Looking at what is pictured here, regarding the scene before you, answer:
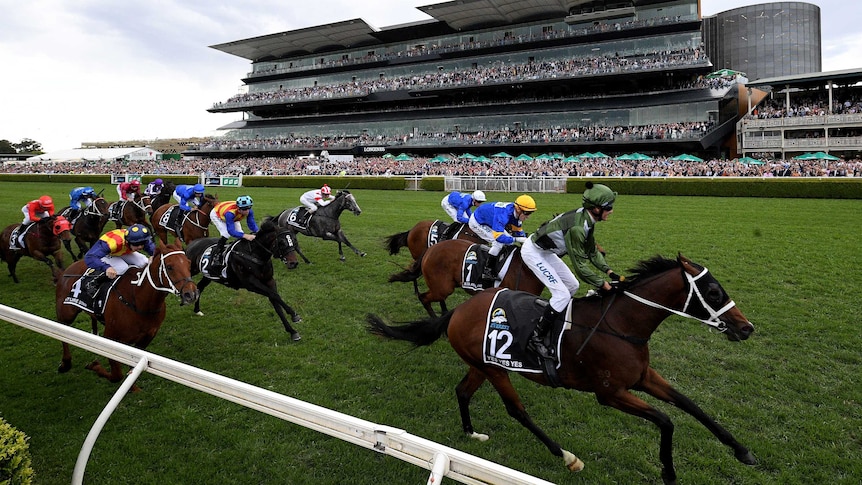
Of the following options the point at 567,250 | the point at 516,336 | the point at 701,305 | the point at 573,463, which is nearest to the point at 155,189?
the point at 567,250

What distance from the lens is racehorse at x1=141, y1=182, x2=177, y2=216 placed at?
12.8 m

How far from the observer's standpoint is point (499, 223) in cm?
610

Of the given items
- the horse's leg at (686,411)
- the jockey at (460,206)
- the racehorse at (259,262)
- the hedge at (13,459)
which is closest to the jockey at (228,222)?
the racehorse at (259,262)

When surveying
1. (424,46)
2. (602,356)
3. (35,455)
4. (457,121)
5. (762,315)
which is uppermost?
(424,46)

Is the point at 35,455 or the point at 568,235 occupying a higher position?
the point at 568,235

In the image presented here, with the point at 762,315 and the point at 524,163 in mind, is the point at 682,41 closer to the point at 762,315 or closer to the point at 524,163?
the point at 524,163

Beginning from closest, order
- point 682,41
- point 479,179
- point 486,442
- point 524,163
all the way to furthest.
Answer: point 486,442 < point 479,179 < point 524,163 < point 682,41

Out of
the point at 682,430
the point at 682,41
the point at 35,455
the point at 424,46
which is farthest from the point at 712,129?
the point at 35,455

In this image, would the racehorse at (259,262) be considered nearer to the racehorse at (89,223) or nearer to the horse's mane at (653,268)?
the horse's mane at (653,268)

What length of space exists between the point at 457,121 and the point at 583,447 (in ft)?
147

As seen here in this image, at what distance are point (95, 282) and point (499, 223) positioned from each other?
4348 mm

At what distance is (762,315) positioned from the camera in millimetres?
6520

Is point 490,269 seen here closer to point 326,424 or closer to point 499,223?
point 499,223

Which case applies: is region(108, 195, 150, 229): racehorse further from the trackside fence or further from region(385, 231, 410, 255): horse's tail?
the trackside fence
